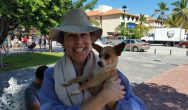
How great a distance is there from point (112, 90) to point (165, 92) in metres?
10.1

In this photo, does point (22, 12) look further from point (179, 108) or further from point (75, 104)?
point (75, 104)

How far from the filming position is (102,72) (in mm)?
2283

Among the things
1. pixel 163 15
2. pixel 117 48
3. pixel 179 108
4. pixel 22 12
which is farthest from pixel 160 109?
pixel 163 15

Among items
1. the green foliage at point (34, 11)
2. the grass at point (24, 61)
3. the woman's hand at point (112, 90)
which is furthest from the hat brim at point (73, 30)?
the grass at point (24, 61)

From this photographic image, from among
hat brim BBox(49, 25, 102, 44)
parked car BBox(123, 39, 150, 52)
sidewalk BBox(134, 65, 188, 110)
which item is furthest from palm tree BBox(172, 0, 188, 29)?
hat brim BBox(49, 25, 102, 44)

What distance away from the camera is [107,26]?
8844cm

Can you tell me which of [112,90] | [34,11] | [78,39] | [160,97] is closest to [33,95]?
[78,39]

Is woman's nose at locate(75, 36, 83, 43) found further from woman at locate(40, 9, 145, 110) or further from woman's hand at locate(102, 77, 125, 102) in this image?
woman's hand at locate(102, 77, 125, 102)

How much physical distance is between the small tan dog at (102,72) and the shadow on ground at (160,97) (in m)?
7.22

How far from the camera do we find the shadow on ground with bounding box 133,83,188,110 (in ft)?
32.2

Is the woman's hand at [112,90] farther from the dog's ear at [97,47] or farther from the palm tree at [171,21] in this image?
the palm tree at [171,21]

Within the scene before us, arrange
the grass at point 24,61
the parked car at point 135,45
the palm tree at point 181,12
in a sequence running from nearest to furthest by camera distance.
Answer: the grass at point 24,61 < the parked car at point 135,45 < the palm tree at point 181,12

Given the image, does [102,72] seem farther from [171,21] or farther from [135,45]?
[171,21]

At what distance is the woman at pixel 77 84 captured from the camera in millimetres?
2316
